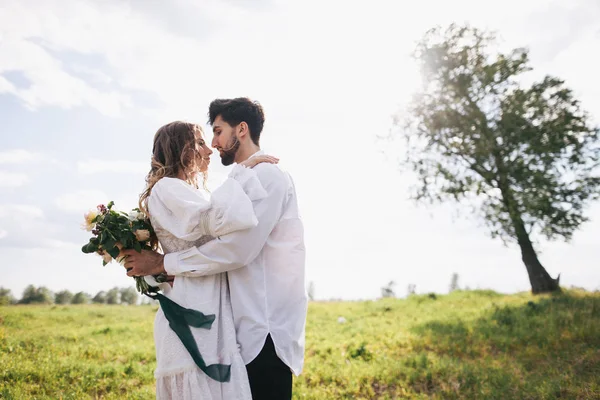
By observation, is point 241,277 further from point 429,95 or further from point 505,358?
point 429,95

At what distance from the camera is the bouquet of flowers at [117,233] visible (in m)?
3.83

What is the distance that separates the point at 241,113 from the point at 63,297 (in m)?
17.7

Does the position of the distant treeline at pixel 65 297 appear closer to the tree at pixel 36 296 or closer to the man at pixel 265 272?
the tree at pixel 36 296

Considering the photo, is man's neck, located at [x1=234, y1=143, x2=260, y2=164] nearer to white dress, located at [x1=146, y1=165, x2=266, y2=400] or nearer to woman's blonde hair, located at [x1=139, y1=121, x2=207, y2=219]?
woman's blonde hair, located at [x1=139, y1=121, x2=207, y2=219]

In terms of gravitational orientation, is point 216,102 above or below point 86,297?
above

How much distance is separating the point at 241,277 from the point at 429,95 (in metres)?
18.8

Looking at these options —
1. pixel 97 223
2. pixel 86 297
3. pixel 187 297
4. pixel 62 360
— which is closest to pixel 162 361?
pixel 187 297

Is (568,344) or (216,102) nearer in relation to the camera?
(216,102)

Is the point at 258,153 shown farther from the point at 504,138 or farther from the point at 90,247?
the point at 504,138

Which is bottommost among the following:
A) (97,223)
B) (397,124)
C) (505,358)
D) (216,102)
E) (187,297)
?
(505,358)

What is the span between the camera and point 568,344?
11.2 meters

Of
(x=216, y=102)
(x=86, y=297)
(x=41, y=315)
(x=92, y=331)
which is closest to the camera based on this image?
(x=216, y=102)

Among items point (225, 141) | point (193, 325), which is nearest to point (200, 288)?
A: point (193, 325)

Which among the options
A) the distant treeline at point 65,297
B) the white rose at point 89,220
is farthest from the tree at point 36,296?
the white rose at point 89,220
